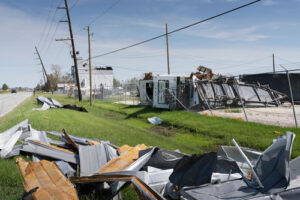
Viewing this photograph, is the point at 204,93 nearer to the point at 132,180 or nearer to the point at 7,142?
the point at 7,142

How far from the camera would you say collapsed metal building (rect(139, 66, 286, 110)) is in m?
17.8

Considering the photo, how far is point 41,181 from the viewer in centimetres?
379

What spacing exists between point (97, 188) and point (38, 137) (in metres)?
3.50

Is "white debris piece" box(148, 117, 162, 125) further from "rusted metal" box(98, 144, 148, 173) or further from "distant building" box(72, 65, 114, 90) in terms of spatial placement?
"distant building" box(72, 65, 114, 90)

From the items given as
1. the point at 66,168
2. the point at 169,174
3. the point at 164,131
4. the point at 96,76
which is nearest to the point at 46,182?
the point at 66,168

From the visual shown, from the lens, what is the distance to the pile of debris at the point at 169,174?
271 cm

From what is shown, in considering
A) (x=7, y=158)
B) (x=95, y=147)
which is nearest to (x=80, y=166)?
(x=95, y=147)

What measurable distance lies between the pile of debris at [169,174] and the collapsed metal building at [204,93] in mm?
11912

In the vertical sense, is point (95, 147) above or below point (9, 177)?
above

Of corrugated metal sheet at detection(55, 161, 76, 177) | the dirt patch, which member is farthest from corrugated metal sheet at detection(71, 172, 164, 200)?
the dirt patch

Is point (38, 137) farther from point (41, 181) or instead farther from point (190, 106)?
point (190, 106)

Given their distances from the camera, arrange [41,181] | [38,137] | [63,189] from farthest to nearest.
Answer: [38,137], [41,181], [63,189]

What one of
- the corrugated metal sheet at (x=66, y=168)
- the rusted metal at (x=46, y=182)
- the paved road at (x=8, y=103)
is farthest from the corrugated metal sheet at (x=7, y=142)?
the paved road at (x=8, y=103)

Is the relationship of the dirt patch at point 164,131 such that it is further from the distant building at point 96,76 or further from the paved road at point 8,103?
the distant building at point 96,76
